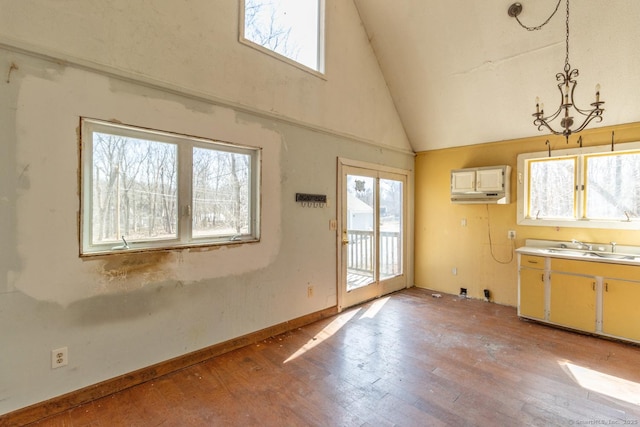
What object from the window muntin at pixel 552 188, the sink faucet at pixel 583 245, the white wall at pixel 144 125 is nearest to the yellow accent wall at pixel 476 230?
the sink faucet at pixel 583 245

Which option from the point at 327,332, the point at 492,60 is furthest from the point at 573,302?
the point at 492,60

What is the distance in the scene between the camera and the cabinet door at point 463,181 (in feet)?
14.6

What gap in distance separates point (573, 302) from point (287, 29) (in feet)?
14.6

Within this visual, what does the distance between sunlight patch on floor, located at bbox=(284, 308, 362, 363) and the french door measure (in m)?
0.17

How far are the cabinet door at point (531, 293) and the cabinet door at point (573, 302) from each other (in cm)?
11

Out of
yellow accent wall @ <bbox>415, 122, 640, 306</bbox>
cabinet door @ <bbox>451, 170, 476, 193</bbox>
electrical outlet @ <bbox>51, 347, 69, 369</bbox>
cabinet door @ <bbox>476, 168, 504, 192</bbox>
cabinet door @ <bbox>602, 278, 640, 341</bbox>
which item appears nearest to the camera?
electrical outlet @ <bbox>51, 347, 69, 369</bbox>

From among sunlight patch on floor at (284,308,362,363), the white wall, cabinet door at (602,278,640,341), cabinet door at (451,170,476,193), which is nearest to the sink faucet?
cabinet door at (602,278,640,341)

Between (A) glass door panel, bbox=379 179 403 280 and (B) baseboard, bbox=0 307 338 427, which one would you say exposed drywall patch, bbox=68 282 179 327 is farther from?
(A) glass door panel, bbox=379 179 403 280

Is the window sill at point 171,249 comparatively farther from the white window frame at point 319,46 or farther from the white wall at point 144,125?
the white window frame at point 319,46

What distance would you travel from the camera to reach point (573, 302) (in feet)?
11.3

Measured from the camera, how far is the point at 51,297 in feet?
6.71

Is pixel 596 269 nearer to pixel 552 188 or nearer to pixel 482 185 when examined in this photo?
pixel 552 188

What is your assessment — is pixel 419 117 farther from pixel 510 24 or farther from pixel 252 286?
pixel 252 286

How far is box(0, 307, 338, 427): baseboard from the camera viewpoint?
6.41 ft
